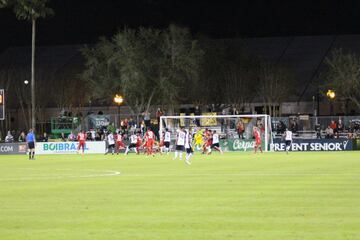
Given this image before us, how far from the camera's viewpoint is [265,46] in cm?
10219

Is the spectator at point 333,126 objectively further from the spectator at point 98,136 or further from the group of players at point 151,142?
the spectator at point 98,136

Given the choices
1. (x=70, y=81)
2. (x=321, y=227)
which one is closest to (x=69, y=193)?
(x=321, y=227)

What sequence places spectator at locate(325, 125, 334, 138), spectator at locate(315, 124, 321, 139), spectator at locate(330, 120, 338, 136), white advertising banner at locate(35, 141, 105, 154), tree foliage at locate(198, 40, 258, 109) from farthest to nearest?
1. tree foliage at locate(198, 40, 258, 109)
2. white advertising banner at locate(35, 141, 105, 154)
3. spectator at locate(315, 124, 321, 139)
4. spectator at locate(330, 120, 338, 136)
5. spectator at locate(325, 125, 334, 138)

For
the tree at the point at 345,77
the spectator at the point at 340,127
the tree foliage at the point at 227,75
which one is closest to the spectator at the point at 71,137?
the spectator at the point at 340,127

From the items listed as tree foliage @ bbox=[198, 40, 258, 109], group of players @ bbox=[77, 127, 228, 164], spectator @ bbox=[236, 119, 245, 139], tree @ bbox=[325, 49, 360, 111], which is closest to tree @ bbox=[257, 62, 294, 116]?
tree foliage @ bbox=[198, 40, 258, 109]

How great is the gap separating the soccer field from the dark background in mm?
77162

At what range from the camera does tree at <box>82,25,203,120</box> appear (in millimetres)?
88312

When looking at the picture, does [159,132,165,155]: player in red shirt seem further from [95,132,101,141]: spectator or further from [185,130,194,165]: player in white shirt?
[185,130,194,165]: player in white shirt

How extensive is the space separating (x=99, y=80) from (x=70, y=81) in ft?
26.8

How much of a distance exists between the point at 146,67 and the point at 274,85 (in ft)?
46.6

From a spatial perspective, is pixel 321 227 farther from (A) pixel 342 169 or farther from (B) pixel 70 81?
(B) pixel 70 81

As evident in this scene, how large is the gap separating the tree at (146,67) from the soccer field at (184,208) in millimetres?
59190

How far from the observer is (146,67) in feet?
293

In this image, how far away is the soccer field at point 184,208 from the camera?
14.7 meters
